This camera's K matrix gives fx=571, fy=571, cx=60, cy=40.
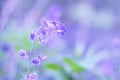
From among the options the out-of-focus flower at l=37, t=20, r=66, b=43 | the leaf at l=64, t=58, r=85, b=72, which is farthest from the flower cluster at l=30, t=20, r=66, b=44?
the leaf at l=64, t=58, r=85, b=72

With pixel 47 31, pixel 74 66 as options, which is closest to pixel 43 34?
pixel 47 31

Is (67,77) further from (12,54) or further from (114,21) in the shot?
(114,21)

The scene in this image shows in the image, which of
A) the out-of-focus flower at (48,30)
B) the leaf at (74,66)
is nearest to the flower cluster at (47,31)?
the out-of-focus flower at (48,30)

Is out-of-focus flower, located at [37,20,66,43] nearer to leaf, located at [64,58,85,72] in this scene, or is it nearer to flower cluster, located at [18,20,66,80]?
flower cluster, located at [18,20,66,80]

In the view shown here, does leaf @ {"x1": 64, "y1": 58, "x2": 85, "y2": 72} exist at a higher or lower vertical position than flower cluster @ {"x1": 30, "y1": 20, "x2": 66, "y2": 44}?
higher

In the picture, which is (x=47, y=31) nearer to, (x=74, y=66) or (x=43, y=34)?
(x=43, y=34)

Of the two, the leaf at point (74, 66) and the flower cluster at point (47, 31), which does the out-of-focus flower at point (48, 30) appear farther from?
the leaf at point (74, 66)

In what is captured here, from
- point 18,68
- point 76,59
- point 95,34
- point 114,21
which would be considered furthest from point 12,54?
point 114,21

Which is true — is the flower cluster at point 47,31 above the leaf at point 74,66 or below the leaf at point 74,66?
below
